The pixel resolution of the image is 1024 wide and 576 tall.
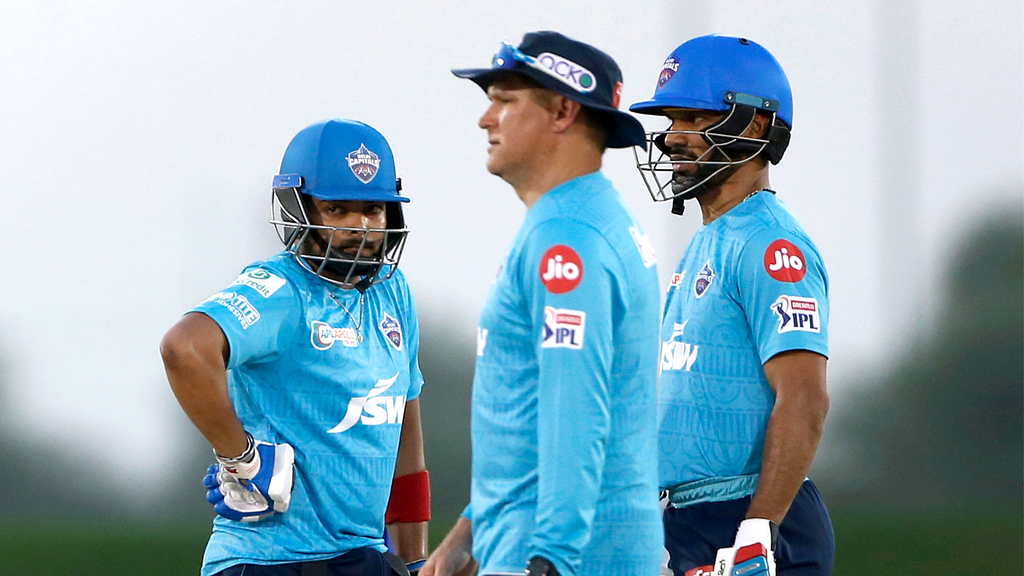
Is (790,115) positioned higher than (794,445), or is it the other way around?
(790,115)

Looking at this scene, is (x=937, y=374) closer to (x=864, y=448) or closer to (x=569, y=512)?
(x=864, y=448)

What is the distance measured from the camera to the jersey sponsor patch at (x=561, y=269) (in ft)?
5.27

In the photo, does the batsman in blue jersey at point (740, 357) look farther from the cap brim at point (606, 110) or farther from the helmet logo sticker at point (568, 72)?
the helmet logo sticker at point (568, 72)

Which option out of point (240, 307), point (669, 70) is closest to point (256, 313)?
point (240, 307)

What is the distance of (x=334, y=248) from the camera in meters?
2.57

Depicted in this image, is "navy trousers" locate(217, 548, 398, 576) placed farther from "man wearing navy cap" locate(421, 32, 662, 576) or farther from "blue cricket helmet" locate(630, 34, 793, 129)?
"blue cricket helmet" locate(630, 34, 793, 129)

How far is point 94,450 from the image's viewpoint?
17.3 ft

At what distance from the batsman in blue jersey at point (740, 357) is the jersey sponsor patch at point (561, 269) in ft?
2.57

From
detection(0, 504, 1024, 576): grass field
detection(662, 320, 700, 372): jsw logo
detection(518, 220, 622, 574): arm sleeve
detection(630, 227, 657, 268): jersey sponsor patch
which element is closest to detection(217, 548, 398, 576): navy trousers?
detection(662, 320, 700, 372): jsw logo

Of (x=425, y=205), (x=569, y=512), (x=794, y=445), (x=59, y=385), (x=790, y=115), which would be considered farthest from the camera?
(x=425, y=205)

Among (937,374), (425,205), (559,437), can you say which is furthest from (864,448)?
(559,437)

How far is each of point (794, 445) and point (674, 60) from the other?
0.95 m

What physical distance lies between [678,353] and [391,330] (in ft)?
2.16

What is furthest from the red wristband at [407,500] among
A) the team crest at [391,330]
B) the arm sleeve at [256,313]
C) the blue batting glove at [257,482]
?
the arm sleeve at [256,313]
